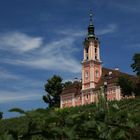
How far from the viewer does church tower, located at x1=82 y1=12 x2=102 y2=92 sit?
107250mm

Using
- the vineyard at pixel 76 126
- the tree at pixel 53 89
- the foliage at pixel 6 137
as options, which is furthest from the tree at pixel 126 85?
the foliage at pixel 6 137

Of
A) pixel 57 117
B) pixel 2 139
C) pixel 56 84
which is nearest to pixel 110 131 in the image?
pixel 57 117

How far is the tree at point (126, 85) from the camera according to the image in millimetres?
87938

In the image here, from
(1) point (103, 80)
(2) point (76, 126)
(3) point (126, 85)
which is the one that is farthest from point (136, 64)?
(2) point (76, 126)

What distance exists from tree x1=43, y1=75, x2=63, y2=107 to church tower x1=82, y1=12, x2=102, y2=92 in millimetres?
5899

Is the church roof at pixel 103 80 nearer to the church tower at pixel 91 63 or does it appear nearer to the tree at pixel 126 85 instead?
the church tower at pixel 91 63

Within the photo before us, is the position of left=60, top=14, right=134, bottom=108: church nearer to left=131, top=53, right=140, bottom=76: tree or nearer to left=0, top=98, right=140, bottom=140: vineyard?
left=131, top=53, right=140, bottom=76: tree

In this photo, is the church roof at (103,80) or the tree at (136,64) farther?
the church roof at (103,80)

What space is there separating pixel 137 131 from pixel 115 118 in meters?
0.12

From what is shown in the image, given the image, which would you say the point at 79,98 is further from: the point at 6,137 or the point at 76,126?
the point at 6,137

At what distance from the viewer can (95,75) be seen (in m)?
109

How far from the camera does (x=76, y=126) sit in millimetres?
2238

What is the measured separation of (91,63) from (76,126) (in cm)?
10687

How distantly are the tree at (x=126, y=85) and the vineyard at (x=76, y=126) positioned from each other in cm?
8547
